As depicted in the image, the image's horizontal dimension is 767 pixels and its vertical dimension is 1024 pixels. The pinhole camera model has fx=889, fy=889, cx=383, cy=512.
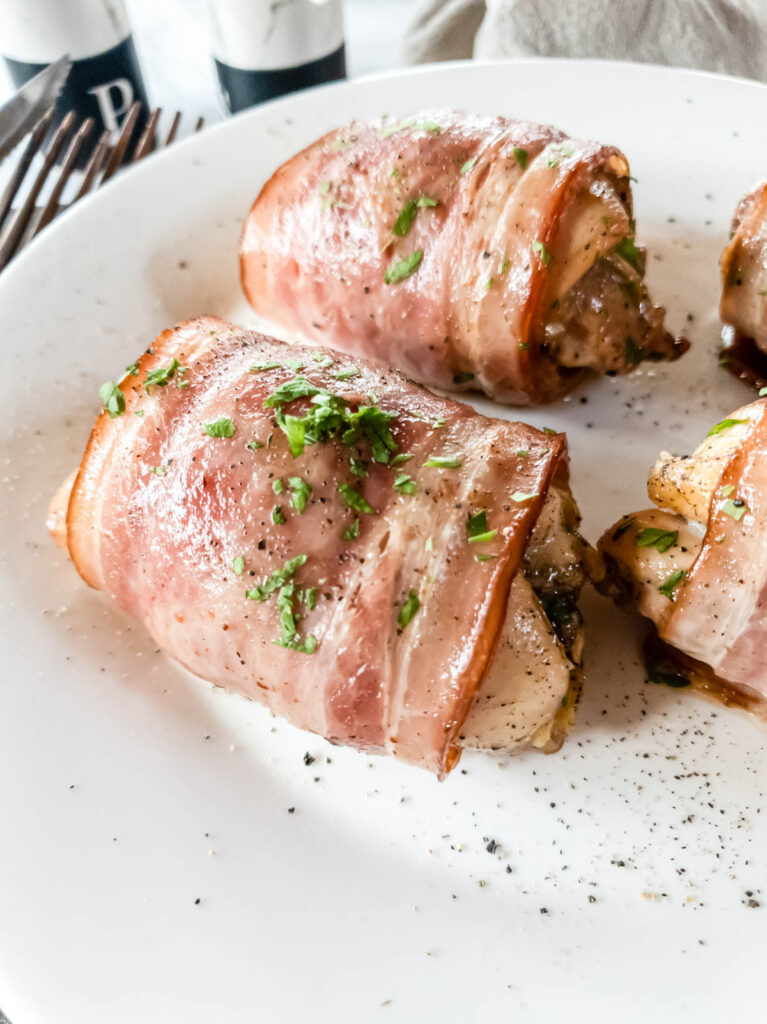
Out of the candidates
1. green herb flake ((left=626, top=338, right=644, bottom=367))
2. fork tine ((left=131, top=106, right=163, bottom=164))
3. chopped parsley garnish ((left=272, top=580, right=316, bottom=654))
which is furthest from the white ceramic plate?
fork tine ((left=131, top=106, right=163, bottom=164))

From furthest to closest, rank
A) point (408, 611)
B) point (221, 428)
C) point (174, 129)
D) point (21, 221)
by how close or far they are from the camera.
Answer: point (174, 129), point (21, 221), point (221, 428), point (408, 611)

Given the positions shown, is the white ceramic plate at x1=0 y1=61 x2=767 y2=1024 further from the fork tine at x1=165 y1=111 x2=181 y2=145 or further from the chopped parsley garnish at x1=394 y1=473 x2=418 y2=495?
the fork tine at x1=165 y1=111 x2=181 y2=145

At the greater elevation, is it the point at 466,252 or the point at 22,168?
the point at 22,168

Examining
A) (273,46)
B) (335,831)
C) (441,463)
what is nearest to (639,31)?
(273,46)

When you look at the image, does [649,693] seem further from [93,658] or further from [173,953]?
[93,658]

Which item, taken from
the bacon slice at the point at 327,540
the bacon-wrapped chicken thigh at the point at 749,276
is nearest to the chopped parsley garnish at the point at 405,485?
the bacon slice at the point at 327,540

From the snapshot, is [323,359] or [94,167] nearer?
[323,359]

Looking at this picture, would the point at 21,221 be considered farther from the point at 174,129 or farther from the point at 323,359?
the point at 323,359
